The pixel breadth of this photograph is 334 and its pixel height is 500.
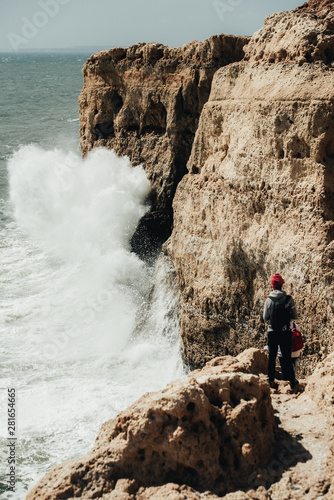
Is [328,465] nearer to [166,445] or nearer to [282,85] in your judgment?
[166,445]

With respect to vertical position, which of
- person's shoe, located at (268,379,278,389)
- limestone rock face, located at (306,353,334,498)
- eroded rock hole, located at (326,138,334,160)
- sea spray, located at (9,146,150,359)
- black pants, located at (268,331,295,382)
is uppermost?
eroded rock hole, located at (326,138,334,160)

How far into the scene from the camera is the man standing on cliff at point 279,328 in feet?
17.1

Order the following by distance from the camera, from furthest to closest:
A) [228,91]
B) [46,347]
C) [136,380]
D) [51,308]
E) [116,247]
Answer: [116,247], [51,308], [46,347], [136,380], [228,91]

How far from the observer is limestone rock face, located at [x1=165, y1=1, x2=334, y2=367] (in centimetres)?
618

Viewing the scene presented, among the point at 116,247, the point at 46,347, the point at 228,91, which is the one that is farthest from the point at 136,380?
the point at 116,247

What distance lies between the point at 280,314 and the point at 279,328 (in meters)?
0.14

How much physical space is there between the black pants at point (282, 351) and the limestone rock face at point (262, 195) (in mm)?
923

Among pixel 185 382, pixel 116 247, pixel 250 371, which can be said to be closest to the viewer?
pixel 185 382

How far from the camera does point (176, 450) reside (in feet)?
12.1

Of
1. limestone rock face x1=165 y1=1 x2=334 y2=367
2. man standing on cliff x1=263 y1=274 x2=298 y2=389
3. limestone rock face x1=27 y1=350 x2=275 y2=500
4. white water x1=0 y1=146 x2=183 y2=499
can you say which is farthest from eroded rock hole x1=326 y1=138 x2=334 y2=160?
white water x1=0 y1=146 x2=183 y2=499

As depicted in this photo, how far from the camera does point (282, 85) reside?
6680mm

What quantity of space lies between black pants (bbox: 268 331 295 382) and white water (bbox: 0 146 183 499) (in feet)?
10.8

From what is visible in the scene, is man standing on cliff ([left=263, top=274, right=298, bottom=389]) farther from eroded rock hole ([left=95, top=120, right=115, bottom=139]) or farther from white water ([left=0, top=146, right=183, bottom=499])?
eroded rock hole ([left=95, top=120, right=115, bottom=139])

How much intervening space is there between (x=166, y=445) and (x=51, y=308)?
8.80 m
